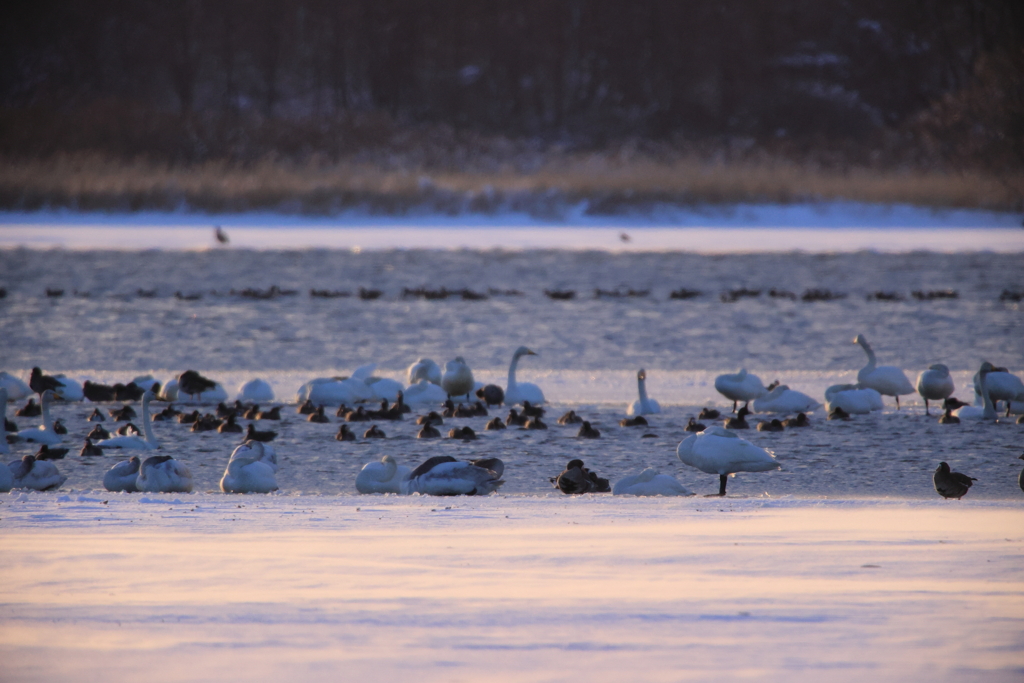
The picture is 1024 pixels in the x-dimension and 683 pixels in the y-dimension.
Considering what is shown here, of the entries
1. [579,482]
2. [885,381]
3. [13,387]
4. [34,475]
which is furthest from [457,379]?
[34,475]

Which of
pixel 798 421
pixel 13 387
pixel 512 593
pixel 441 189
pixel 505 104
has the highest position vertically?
pixel 505 104

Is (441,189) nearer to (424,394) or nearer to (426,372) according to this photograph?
(426,372)

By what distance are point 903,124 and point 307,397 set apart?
3277 centimetres

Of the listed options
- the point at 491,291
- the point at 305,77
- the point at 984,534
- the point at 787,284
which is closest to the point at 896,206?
the point at 787,284

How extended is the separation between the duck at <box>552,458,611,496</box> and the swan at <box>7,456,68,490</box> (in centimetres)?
218

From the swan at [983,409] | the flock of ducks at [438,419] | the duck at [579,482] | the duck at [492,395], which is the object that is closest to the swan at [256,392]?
the flock of ducks at [438,419]

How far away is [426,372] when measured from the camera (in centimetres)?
930

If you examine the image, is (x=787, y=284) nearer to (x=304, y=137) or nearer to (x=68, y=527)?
(x=68, y=527)

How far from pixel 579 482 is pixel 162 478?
177 centimetres

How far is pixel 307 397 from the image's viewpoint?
28.4 ft

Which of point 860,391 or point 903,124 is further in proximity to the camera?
point 903,124

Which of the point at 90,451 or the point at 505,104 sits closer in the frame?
the point at 90,451

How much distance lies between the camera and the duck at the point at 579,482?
5.68 m

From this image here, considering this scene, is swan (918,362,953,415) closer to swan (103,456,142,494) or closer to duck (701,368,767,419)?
duck (701,368,767,419)
